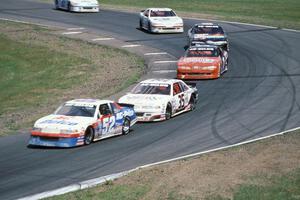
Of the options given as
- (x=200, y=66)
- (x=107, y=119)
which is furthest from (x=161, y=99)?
(x=200, y=66)

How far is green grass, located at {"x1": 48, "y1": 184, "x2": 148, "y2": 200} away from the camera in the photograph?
15.2 meters

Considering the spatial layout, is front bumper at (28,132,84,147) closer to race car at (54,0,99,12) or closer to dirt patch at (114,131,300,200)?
dirt patch at (114,131,300,200)

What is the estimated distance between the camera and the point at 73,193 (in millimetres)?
15711

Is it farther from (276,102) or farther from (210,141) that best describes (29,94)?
(210,141)

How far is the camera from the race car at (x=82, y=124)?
20797 mm

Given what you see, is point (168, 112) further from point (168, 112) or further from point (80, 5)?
point (80, 5)

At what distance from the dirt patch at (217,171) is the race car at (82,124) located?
3731 millimetres

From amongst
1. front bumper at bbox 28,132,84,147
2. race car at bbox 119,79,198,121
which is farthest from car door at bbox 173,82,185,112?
front bumper at bbox 28,132,84,147

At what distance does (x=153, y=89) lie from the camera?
2673 centimetres

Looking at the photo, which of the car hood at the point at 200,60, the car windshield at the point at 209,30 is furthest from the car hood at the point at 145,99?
the car windshield at the point at 209,30

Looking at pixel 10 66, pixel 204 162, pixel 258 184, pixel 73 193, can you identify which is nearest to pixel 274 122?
pixel 204 162

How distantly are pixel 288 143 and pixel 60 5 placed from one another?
39818 mm

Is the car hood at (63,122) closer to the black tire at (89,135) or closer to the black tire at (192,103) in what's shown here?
the black tire at (89,135)

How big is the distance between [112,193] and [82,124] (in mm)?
5983
